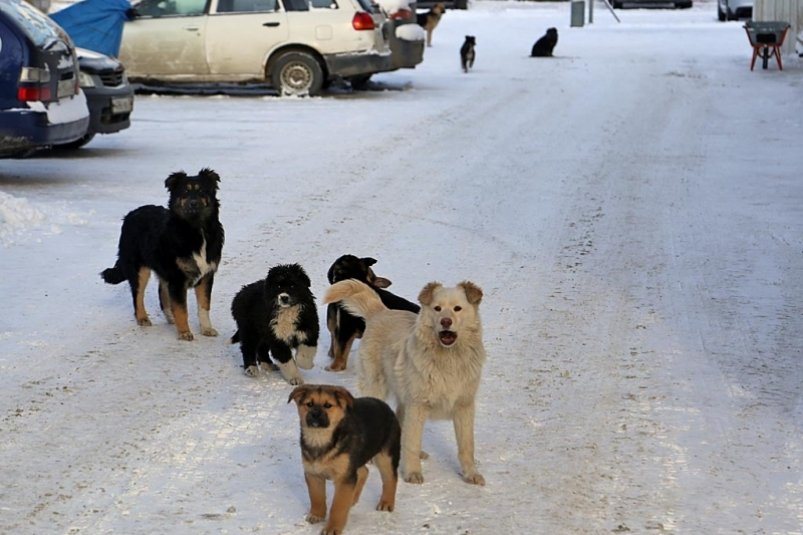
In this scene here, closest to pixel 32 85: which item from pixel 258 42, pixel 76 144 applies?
pixel 76 144

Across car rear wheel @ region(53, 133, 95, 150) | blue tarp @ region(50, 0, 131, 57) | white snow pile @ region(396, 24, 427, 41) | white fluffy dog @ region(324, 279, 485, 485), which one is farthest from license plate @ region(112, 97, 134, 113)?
white fluffy dog @ region(324, 279, 485, 485)

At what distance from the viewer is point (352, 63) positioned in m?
22.1

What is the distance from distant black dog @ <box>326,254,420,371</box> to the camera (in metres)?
7.98

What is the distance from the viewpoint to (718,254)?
1098cm

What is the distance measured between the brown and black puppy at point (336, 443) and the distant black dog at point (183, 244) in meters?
3.06

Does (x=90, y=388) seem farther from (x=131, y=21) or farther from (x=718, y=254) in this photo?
(x=131, y=21)

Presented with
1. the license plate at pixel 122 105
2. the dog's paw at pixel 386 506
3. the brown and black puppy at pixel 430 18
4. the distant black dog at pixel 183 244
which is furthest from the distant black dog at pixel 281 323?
the brown and black puppy at pixel 430 18

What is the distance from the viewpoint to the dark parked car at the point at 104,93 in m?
16.1

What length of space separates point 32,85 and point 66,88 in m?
0.61

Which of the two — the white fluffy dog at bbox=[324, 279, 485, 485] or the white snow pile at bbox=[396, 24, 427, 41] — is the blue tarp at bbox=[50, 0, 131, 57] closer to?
the white snow pile at bbox=[396, 24, 427, 41]

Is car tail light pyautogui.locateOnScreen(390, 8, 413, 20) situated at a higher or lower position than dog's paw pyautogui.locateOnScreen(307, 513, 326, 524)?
higher

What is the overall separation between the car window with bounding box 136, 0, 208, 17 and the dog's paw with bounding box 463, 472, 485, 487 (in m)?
17.2

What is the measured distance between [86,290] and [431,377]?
442cm

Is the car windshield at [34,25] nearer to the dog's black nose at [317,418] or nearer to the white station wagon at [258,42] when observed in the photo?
the white station wagon at [258,42]
